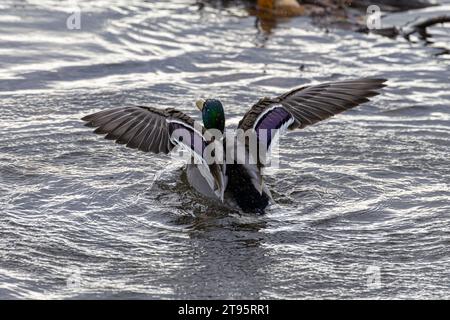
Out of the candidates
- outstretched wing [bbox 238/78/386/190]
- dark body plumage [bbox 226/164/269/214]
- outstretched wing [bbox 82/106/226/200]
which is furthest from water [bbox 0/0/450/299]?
outstretched wing [bbox 238/78/386/190]

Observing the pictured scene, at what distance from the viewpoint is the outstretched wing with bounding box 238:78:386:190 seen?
24.8 ft

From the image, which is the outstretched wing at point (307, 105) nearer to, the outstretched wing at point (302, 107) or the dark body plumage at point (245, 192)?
the outstretched wing at point (302, 107)

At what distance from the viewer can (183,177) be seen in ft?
26.6

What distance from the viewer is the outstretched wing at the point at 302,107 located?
24.8 feet

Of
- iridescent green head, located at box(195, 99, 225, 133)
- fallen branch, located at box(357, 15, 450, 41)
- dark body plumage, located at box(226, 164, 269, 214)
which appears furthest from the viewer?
fallen branch, located at box(357, 15, 450, 41)

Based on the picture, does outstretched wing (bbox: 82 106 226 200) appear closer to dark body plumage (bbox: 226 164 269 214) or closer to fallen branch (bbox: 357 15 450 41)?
dark body plumage (bbox: 226 164 269 214)

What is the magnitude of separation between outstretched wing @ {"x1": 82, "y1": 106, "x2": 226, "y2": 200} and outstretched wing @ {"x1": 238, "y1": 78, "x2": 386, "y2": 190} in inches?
15.5

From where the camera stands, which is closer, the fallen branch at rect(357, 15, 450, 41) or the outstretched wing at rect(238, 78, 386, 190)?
the outstretched wing at rect(238, 78, 386, 190)

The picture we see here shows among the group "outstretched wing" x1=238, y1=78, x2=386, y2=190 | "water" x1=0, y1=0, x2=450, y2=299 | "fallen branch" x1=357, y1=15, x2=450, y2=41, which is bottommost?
"water" x1=0, y1=0, x2=450, y2=299

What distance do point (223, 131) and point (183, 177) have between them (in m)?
0.55

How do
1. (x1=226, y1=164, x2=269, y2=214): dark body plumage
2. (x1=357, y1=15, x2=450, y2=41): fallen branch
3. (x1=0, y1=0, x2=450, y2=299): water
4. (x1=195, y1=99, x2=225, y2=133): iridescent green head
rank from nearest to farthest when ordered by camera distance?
(x1=0, y1=0, x2=450, y2=299): water, (x1=226, y1=164, x2=269, y2=214): dark body plumage, (x1=195, y1=99, x2=225, y2=133): iridescent green head, (x1=357, y1=15, x2=450, y2=41): fallen branch

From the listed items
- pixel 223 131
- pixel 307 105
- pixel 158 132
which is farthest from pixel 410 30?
pixel 158 132
